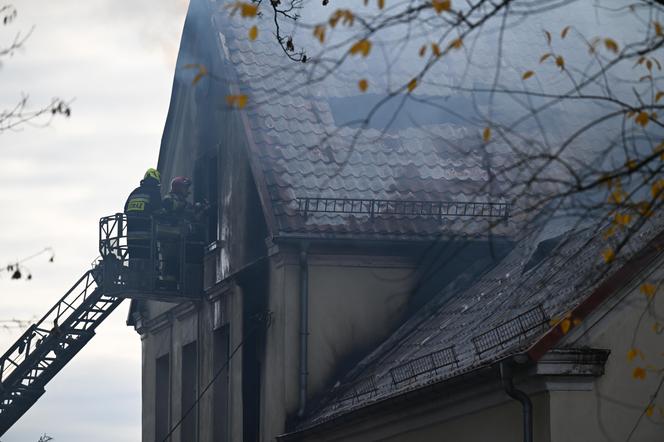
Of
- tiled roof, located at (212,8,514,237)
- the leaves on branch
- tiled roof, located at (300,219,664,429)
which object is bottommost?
the leaves on branch

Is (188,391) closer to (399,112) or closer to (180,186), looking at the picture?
(180,186)

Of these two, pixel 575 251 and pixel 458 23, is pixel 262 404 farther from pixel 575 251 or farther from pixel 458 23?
pixel 458 23

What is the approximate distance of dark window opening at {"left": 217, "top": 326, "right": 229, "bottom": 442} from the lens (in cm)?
2083

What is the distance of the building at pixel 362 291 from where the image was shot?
12133mm

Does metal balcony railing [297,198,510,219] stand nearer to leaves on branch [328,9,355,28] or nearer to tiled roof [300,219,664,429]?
tiled roof [300,219,664,429]

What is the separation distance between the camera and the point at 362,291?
728 inches

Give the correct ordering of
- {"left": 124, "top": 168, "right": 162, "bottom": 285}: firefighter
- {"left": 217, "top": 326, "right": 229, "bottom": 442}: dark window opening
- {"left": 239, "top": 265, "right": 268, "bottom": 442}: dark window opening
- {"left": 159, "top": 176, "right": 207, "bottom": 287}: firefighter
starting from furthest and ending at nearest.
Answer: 1. {"left": 159, "top": 176, "right": 207, "bottom": 287}: firefighter
2. {"left": 124, "top": 168, "right": 162, "bottom": 285}: firefighter
3. {"left": 217, "top": 326, "right": 229, "bottom": 442}: dark window opening
4. {"left": 239, "top": 265, "right": 268, "bottom": 442}: dark window opening

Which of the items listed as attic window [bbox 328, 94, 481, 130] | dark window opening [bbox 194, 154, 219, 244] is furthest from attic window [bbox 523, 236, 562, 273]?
dark window opening [bbox 194, 154, 219, 244]

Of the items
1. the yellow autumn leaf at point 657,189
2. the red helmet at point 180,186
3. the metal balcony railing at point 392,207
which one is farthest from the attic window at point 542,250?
the yellow autumn leaf at point 657,189

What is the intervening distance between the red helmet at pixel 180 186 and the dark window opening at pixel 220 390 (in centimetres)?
228

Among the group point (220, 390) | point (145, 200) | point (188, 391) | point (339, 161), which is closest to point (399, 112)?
point (339, 161)

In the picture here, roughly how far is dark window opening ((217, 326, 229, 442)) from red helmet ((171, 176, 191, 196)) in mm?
2281

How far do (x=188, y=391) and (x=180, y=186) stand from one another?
3263 millimetres

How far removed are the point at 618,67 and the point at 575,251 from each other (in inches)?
323
